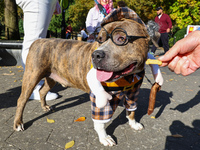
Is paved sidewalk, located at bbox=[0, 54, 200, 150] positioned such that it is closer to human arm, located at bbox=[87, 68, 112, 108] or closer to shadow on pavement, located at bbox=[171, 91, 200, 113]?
shadow on pavement, located at bbox=[171, 91, 200, 113]

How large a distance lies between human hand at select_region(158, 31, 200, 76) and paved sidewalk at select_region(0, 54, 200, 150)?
3.75 feet

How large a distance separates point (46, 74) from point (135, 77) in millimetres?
1525

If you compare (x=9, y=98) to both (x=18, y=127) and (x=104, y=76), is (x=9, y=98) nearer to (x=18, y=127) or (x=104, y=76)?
(x=18, y=127)

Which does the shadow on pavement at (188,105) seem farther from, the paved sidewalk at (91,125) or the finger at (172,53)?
the finger at (172,53)

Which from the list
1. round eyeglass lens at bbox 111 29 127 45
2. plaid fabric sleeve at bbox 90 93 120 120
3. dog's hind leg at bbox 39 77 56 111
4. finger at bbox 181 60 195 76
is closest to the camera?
round eyeglass lens at bbox 111 29 127 45

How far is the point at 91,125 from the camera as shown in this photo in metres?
2.83

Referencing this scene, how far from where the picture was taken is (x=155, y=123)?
2930 millimetres

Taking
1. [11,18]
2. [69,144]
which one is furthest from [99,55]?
[11,18]

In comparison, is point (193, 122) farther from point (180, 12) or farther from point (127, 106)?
point (180, 12)

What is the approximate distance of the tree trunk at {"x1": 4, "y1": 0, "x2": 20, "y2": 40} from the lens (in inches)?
371

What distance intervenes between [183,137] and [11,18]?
10.7 m

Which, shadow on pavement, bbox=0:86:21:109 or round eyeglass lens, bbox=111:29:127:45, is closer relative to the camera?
round eyeglass lens, bbox=111:29:127:45

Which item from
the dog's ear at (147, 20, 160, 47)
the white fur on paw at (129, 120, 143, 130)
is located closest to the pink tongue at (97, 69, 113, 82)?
the dog's ear at (147, 20, 160, 47)

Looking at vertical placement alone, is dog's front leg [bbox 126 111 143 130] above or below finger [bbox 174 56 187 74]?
below
